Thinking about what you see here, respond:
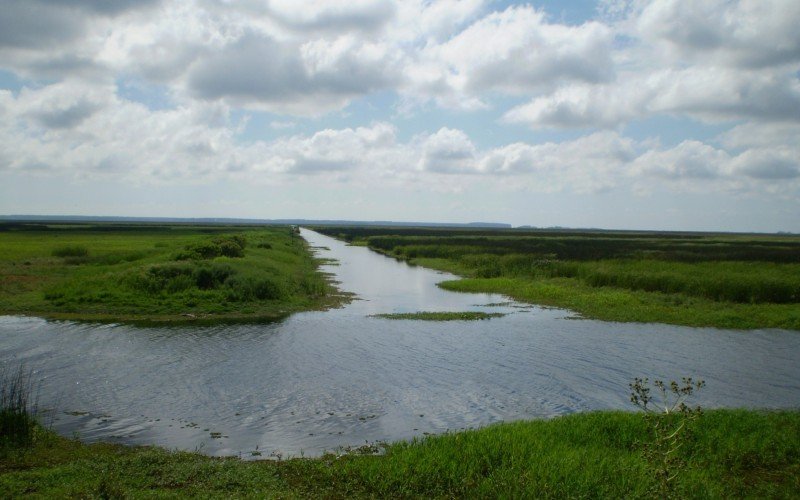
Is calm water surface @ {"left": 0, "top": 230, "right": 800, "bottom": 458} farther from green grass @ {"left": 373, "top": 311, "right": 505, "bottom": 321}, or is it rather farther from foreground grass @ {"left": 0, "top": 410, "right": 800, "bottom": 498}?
foreground grass @ {"left": 0, "top": 410, "right": 800, "bottom": 498}

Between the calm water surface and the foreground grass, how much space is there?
1.54 metres

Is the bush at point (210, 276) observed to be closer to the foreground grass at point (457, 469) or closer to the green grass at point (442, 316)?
the green grass at point (442, 316)

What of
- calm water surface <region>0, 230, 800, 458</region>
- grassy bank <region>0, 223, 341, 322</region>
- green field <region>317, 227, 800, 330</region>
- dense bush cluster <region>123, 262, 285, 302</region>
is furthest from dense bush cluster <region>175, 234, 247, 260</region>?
green field <region>317, 227, 800, 330</region>

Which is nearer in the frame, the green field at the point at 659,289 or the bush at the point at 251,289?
the green field at the point at 659,289

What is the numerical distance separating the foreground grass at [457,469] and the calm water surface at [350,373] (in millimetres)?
1536

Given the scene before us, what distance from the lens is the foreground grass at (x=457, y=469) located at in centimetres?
945

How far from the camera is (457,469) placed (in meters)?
10.3

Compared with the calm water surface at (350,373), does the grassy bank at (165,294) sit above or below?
above

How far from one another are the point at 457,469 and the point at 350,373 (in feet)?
28.4

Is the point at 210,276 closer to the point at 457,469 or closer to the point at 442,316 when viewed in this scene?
the point at 442,316

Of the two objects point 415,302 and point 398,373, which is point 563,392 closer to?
point 398,373

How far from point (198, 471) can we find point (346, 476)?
260cm

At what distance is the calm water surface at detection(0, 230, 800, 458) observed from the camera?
13656 millimetres

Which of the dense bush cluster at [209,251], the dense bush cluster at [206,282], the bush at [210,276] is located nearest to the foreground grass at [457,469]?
the dense bush cluster at [206,282]
